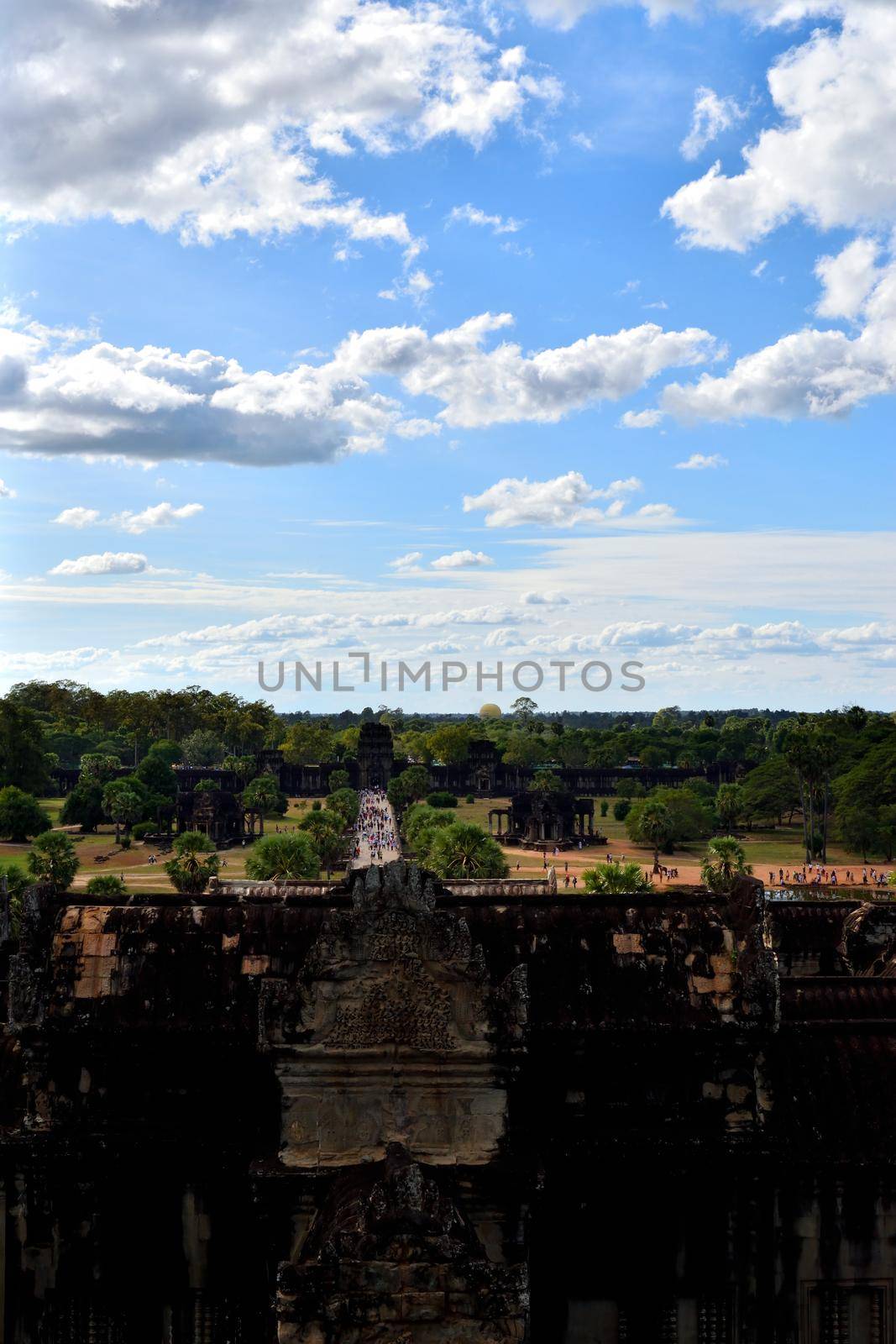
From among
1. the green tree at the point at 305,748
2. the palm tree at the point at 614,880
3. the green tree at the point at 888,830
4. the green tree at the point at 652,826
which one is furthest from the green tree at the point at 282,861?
the green tree at the point at 305,748

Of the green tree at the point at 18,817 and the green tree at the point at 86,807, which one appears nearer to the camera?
the green tree at the point at 18,817

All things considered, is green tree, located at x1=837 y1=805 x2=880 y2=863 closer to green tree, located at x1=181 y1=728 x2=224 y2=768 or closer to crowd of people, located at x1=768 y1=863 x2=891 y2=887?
crowd of people, located at x1=768 y1=863 x2=891 y2=887

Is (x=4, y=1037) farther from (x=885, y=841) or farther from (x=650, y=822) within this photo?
(x=885, y=841)

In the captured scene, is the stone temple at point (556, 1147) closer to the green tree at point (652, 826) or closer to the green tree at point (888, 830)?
the green tree at point (652, 826)

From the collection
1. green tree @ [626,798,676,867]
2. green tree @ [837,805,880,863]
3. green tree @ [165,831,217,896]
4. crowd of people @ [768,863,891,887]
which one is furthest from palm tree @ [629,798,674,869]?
green tree @ [165,831,217,896]

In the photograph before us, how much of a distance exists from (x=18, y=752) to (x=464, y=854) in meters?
58.6

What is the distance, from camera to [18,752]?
312 feet

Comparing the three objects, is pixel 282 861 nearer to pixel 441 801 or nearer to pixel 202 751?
pixel 441 801

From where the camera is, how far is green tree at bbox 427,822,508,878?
49062 mm

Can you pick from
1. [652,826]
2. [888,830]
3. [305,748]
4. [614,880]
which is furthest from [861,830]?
[305,748]

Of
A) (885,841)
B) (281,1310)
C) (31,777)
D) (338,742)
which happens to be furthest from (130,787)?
(338,742)

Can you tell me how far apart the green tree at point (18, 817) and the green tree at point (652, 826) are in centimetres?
4037

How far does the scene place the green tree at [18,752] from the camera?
94.2m

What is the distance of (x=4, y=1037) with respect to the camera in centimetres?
1321
